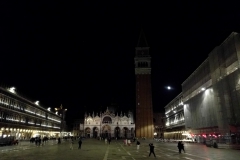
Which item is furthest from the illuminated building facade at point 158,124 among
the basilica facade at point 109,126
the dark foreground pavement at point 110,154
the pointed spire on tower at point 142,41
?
the dark foreground pavement at point 110,154

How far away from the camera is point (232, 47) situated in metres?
36.8

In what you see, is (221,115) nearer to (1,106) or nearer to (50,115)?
(1,106)

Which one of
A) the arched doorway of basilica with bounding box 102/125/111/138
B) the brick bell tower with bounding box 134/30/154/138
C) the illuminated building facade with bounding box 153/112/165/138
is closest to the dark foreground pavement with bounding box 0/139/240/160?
the brick bell tower with bounding box 134/30/154/138

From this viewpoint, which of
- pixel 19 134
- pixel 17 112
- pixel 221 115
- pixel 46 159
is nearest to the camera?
pixel 46 159

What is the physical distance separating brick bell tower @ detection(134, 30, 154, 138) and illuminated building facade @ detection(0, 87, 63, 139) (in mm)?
38452

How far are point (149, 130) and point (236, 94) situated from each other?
58165 mm

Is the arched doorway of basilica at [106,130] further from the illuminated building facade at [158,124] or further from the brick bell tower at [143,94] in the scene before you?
the brick bell tower at [143,94]

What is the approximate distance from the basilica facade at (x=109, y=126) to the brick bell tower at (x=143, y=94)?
3382cm

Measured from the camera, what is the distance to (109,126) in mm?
127125

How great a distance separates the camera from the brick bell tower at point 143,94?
302 ft

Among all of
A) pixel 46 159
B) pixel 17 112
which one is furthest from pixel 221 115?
pixel 17 112

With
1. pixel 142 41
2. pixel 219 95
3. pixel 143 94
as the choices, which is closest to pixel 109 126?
pixel 143 94

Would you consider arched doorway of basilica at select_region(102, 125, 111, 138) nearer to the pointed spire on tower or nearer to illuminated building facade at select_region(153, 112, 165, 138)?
illuminated building facade at select_region(153, 112, 165, 138)

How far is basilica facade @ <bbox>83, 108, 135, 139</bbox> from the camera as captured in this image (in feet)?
415
